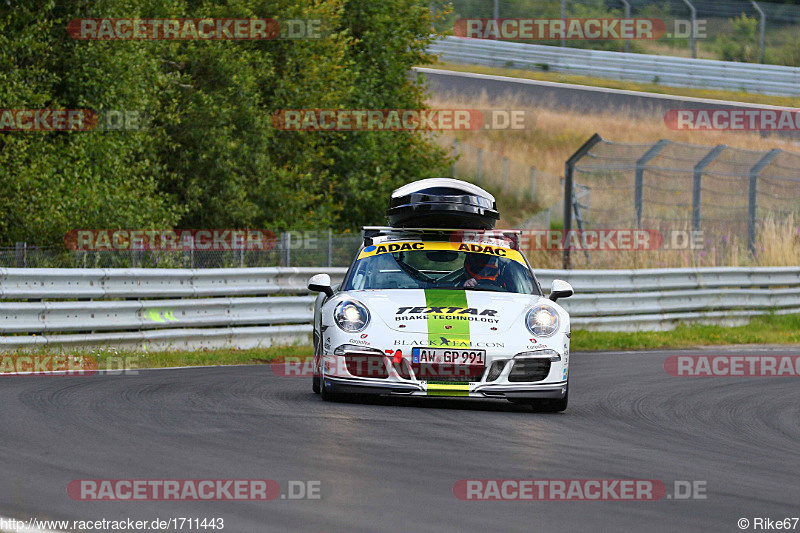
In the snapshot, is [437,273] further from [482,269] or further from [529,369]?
[529,369]

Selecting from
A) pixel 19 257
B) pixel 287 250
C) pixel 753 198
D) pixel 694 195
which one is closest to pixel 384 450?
pixel 19 257

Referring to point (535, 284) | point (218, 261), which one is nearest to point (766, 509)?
point (535, 284)

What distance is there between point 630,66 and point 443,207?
3507 cm

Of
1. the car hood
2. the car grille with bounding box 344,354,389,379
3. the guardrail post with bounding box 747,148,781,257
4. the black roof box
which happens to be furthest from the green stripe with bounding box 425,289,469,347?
the guardrail post with bounding box 747,148,781,257

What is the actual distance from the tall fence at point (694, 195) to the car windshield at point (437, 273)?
9370 millimetres

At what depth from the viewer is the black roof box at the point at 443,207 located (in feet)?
35.7

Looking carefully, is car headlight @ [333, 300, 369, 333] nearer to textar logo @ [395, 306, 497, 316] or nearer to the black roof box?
textar logo @ [395, 306, 497, 316]

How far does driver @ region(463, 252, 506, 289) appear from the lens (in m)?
10.4

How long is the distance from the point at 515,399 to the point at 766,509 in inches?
150

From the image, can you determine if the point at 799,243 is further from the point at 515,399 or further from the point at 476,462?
the point at 476,462

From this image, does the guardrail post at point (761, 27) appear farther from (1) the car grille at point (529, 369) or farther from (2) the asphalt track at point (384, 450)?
(1) the car grille at point (529, 369)

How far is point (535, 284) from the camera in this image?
10547 mm

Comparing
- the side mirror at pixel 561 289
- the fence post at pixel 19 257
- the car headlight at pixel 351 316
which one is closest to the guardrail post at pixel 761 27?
the fence post at pixel 19 257

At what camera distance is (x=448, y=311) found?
948 centimetres
